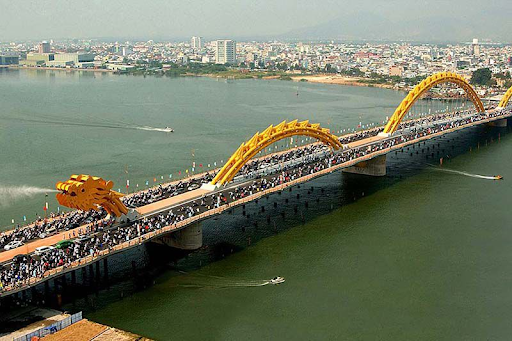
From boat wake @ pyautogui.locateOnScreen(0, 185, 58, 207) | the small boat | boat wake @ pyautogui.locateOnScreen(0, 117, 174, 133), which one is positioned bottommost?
the small boat

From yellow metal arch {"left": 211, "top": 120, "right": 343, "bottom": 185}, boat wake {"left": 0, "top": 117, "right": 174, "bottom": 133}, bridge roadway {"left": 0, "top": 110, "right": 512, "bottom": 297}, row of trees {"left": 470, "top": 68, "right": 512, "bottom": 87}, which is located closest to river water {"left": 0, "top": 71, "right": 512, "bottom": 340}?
boat wake {"left": 0, "top": 117, "right": 174, "bottom": 133}

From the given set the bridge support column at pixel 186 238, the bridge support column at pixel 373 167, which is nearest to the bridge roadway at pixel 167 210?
the bridge support column at pixel 373 167

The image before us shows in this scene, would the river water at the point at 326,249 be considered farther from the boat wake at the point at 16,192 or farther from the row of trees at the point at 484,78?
the row of trees at the point at 484,78

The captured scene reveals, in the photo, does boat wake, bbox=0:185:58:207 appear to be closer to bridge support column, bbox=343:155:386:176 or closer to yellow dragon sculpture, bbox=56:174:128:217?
yellow dragon sculpture, bbox=56:174:128:217

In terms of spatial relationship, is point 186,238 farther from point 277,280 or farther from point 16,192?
point 16,192

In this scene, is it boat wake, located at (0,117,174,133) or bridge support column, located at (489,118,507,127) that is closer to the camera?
boat wake, located at (0,117,174,133)

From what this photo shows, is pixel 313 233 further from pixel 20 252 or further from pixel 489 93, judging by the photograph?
pixel 489 93
